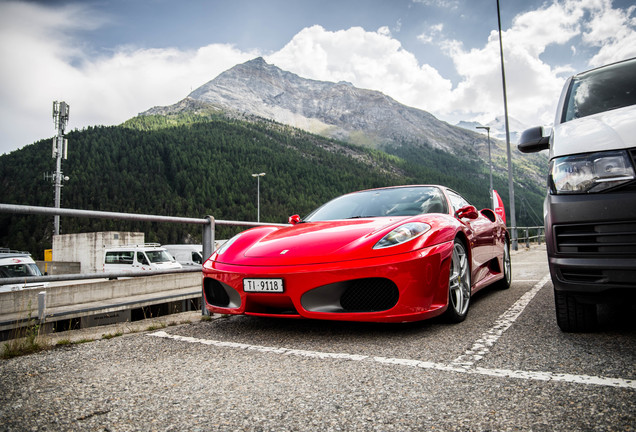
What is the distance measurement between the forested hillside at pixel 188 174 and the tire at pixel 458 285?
25.5 metres

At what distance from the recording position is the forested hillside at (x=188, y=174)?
58.6 m

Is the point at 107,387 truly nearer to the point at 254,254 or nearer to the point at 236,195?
the point at 254,254

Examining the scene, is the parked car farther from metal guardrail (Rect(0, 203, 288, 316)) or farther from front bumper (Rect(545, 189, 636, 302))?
metal guardrail (Rect(0, 203, 288, 316))

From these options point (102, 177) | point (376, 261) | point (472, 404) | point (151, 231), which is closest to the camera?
point (472, 404)

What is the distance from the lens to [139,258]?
20172mm

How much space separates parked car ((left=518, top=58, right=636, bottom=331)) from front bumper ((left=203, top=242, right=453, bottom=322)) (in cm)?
72

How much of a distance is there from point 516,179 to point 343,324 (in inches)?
7715

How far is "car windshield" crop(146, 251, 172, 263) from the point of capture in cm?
2008

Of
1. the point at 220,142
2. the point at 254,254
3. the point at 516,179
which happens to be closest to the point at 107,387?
the point at 254,254

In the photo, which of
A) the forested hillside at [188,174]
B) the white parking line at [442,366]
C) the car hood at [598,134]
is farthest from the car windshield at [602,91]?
the forested hillside at [188,174]

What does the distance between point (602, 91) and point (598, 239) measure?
158 centimetres

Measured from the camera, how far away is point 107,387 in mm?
1863

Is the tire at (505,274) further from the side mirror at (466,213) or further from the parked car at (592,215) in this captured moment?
the parked car at (592,215)

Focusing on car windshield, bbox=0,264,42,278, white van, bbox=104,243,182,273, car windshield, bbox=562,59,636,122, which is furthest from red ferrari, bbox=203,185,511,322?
white van, bbox=104,243,182,273
